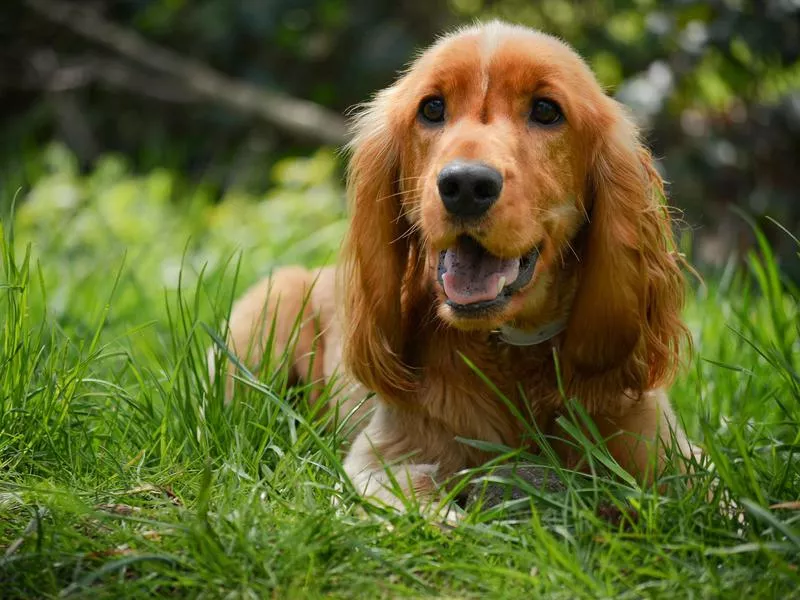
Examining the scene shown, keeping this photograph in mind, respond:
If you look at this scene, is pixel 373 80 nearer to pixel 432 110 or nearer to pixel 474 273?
pixel 432 110

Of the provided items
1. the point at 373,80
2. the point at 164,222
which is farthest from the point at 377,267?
the point at 373,80

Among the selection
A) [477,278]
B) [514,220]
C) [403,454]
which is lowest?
[403,454]

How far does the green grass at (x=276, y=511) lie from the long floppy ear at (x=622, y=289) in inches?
9.0

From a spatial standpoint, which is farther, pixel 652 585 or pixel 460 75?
pixel 460 75

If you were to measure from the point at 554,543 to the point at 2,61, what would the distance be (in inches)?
254

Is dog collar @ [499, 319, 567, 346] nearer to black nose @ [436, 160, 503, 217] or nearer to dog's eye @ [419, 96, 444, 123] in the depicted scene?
black nose @ [436, 160, 503, 217]

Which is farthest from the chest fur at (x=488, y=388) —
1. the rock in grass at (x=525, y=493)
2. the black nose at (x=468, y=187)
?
the black nose at (x=468, y=187)

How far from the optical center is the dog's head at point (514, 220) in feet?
8.50

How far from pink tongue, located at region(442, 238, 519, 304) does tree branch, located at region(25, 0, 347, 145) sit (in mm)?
4121

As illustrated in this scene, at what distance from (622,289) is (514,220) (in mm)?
428

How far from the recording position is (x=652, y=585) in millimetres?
2043

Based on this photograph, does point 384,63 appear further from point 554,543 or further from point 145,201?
point 554,543

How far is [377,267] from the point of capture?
2.96 meters

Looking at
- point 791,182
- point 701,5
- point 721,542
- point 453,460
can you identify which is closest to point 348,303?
point 453,460
